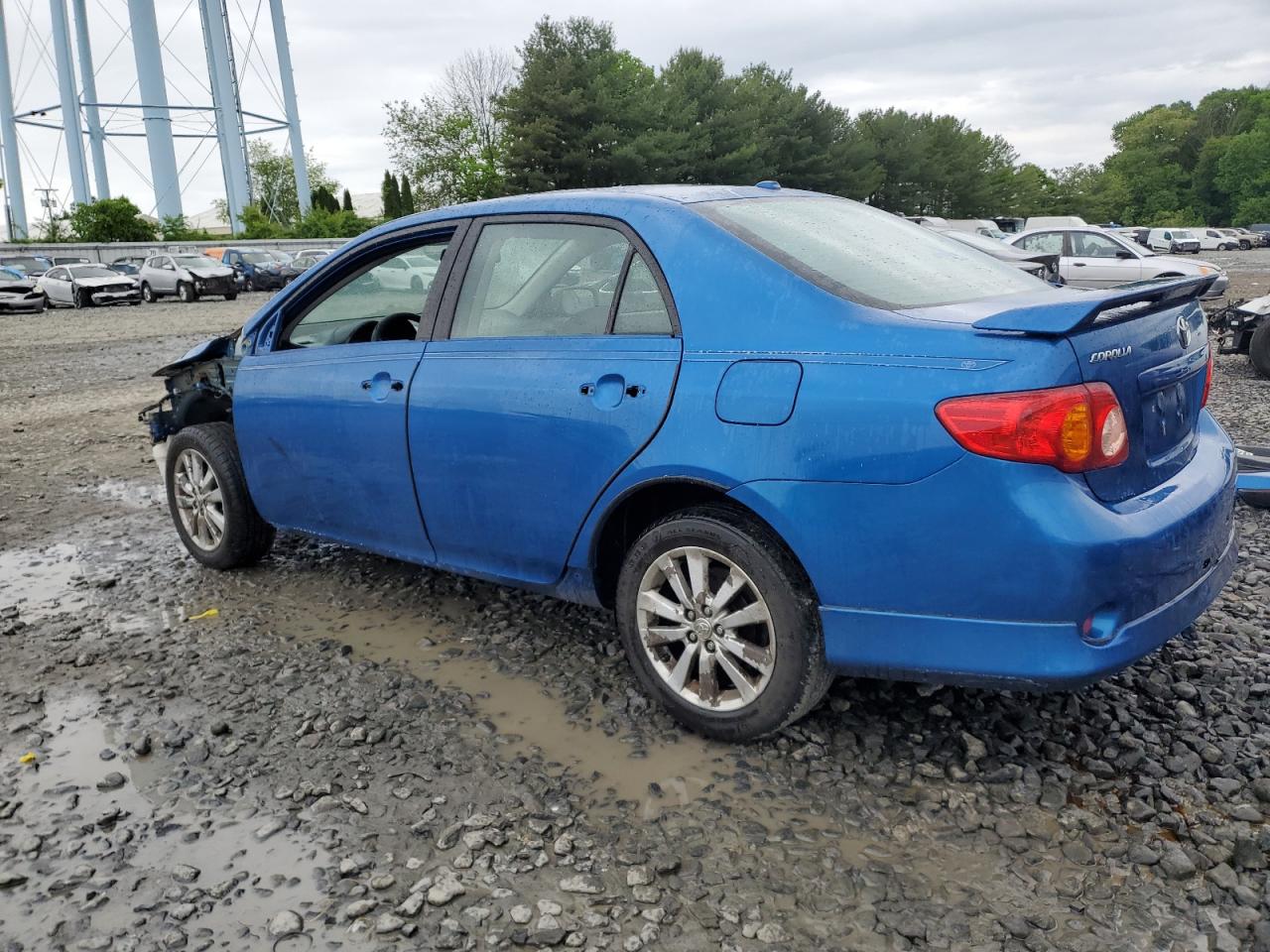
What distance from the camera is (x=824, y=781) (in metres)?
2.94

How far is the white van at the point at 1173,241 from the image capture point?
57.5 metres

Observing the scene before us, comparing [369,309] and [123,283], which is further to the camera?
[123,283]

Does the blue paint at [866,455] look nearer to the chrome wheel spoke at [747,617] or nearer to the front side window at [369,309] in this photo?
the chrome wheel spoke at [747,617]

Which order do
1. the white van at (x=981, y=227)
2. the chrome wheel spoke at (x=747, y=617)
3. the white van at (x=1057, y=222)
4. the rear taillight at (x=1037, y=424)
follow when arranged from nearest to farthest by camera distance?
the rear taillight at (x=1037, y=424) < the chrome wheel spoke at (x=747, y=617) < the white van at (x=1057, y=222) < the white van at (x=981, y=227)

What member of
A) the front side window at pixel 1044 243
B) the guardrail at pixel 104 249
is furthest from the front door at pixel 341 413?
the guardrail at pixel 104 249

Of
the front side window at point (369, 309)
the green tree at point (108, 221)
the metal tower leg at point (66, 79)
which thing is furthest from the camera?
the metal tower leg at point (66, 79)

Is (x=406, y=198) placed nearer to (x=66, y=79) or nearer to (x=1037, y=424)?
(x=66, y=79)

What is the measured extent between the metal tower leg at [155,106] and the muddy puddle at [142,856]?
52.5 m

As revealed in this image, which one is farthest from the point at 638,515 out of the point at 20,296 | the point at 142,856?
the point at 20,296

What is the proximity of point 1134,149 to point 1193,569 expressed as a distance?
124 m

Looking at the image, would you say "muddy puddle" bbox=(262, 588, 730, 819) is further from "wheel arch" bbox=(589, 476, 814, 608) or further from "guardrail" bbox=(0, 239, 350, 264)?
"guardrail" bbox=(0, 239, 350, 264)

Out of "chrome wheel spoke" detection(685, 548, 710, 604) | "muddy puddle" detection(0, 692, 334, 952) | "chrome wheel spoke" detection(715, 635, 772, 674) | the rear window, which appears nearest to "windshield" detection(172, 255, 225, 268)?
"muddy puddle" detection(0, 692, 334, 952)

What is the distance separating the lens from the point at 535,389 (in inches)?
134

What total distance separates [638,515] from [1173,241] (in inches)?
2510
